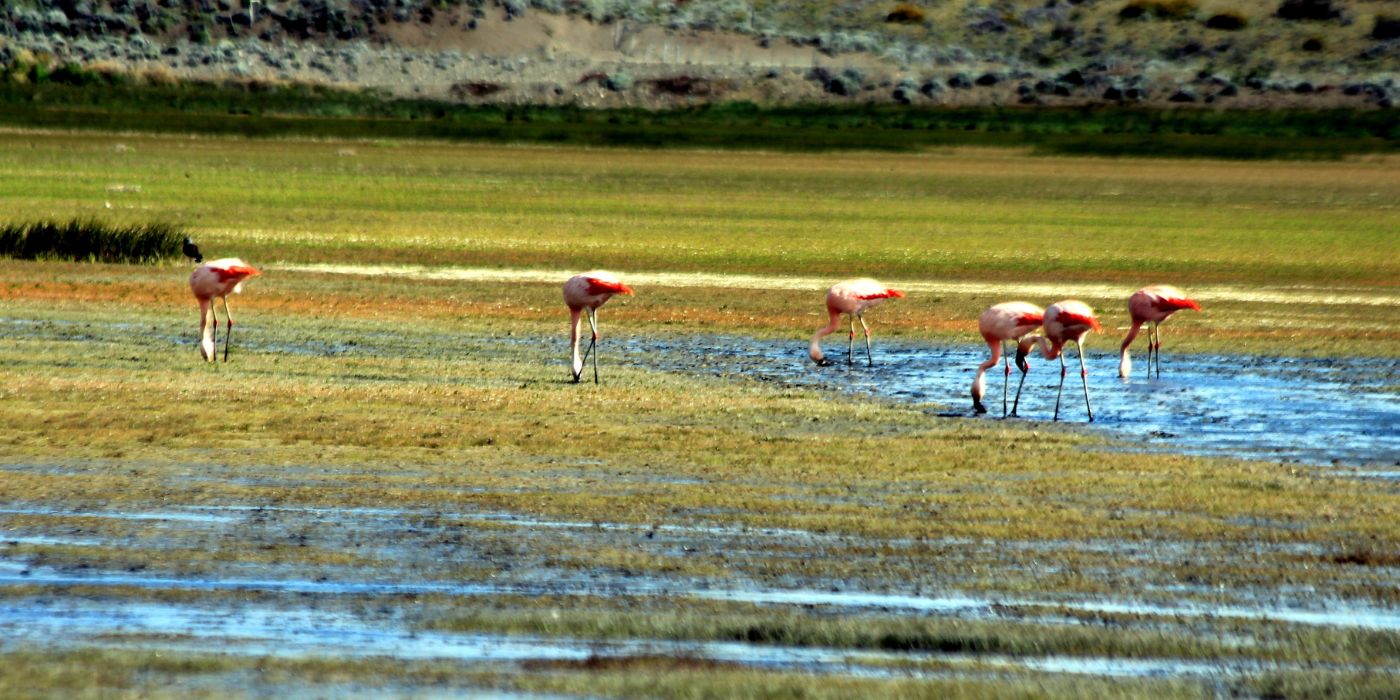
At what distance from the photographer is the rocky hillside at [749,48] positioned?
94250 millimetres

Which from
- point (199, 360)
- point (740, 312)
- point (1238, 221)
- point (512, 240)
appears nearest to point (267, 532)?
point (199, 360)

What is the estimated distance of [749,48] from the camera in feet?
351

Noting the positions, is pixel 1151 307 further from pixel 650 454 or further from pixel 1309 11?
pixel 1309 11

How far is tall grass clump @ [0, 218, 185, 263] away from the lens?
29.8 metres

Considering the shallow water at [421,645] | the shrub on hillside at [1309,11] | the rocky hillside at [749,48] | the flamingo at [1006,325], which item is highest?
the shallow water at [421,645]

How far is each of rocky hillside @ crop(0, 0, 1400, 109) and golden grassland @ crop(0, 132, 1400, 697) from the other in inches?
2320

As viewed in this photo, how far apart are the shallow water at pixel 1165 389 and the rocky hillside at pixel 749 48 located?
235ft

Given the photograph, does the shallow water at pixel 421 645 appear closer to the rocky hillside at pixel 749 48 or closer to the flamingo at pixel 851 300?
the flamingo at pixel 851 300

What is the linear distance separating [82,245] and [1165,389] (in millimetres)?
17712

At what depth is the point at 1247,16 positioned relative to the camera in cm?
10788

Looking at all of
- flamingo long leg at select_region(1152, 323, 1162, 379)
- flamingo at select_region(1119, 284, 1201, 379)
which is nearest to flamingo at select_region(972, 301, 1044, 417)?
flamingo at select_region(1119, 284, 1201, 379)

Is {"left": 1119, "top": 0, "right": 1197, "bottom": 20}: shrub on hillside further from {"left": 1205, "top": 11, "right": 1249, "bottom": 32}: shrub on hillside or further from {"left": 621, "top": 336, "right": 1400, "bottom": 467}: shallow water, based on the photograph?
{"left": 621, "top": 336, "right": 1400, "bottom": 467}: shallow water

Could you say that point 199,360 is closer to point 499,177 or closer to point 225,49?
point 499,177

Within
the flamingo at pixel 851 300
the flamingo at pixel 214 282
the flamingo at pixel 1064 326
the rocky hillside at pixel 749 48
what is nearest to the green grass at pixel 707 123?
the rocky hillside at pixel 749 48
